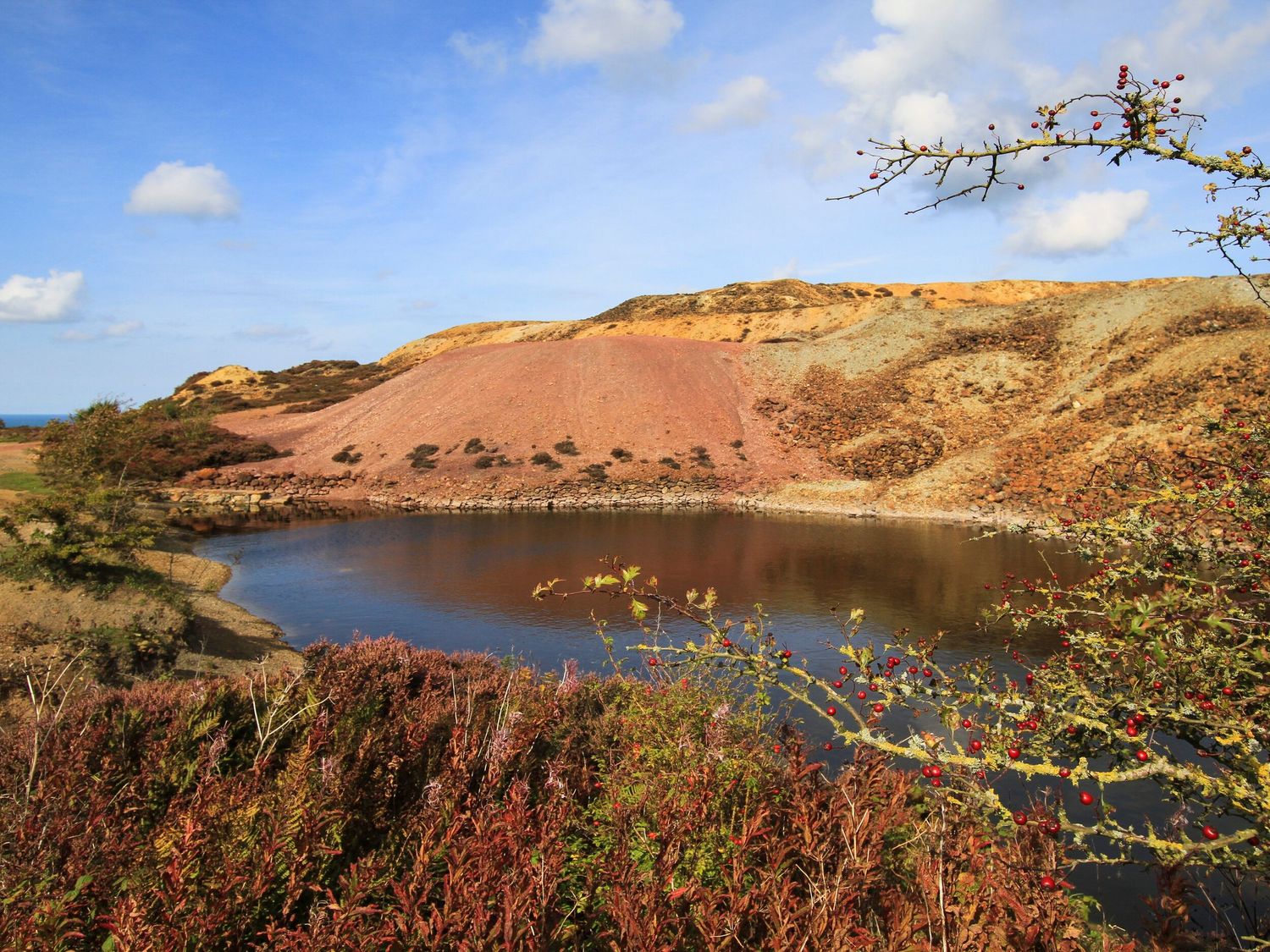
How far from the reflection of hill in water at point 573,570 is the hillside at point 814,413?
5.96m

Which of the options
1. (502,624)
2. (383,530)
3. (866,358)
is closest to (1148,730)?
(502,624)

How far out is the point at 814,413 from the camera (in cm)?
5106

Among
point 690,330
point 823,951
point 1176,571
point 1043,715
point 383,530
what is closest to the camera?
point 823,951

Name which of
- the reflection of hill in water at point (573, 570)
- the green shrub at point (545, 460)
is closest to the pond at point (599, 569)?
the reflection of hill in water at point (573, 570)

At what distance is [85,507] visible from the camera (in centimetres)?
1638

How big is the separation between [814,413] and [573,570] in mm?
31228

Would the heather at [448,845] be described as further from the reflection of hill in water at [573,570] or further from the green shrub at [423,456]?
the green shrub at [423,456]

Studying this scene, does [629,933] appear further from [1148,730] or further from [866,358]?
[866,358]

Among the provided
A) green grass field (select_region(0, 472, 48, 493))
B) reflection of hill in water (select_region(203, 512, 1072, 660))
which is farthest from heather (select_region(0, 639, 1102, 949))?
green grass field (select_region(0, 472, 48, 493))

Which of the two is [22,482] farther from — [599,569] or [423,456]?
[599,569]

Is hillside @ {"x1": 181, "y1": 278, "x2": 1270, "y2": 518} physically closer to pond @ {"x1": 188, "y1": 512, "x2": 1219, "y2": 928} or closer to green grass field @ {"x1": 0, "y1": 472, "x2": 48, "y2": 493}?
pond @ {"x1": 188, "y1": 512, "x2": 1219, "y2": 928}

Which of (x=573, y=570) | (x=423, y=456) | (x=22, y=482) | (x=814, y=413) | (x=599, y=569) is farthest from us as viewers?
(x=814, y=413)

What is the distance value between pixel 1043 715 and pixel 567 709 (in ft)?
19.1

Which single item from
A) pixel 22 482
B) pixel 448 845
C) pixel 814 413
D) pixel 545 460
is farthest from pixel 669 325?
pixel 448 845
